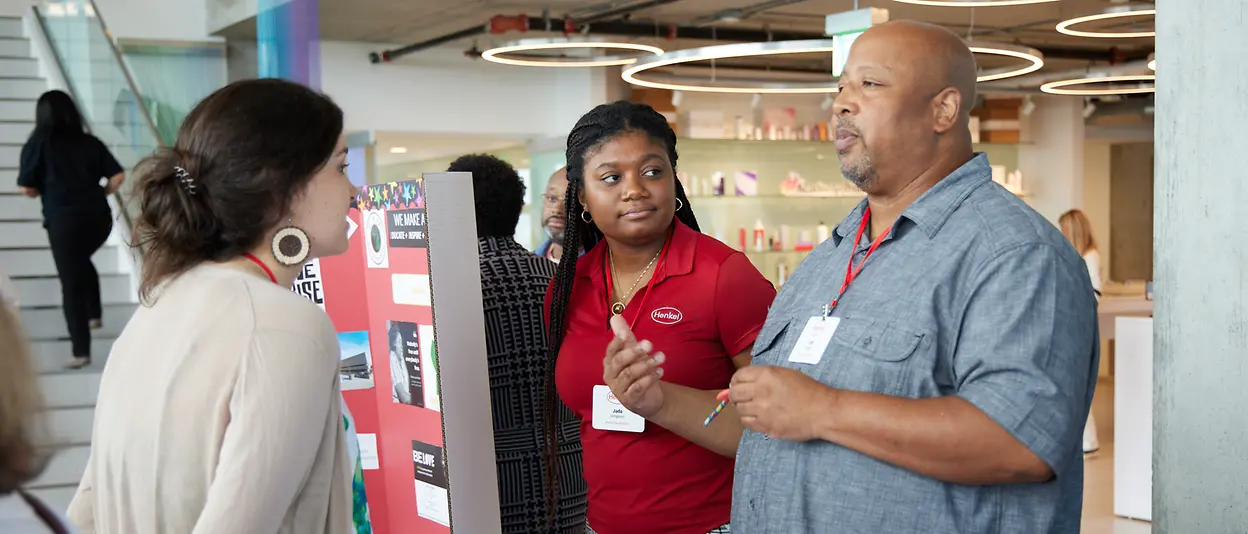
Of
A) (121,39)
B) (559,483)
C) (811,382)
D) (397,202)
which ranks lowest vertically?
(559,483)

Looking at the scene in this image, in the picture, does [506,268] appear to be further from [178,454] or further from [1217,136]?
[1217,136]

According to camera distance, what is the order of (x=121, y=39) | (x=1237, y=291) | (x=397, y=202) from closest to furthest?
(x=1237, y=291), (x=397, y=202), (x=121, y=39)

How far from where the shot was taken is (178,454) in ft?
5.33

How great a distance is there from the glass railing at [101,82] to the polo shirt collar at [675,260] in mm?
4941

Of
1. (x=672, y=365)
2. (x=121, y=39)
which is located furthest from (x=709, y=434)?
(x=121, y=39)

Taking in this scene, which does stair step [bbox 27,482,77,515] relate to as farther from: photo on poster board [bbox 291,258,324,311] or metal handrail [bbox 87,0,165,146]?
photo on poster board [bbox 291,258,324,311]

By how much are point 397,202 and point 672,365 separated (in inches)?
30.8

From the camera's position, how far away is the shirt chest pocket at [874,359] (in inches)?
67.8

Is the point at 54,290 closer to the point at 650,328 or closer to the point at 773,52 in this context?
the point at 773,52

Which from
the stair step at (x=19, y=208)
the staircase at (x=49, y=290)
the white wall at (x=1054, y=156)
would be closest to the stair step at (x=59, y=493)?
the staircase at (x=49, y=290)

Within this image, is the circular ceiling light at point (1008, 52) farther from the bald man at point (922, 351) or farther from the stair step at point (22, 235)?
the stair step at point (22, 235)

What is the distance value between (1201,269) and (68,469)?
17.5 ft

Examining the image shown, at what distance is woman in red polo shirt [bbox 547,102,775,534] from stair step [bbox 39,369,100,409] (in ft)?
14.9

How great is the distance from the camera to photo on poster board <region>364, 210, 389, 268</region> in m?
2.74
